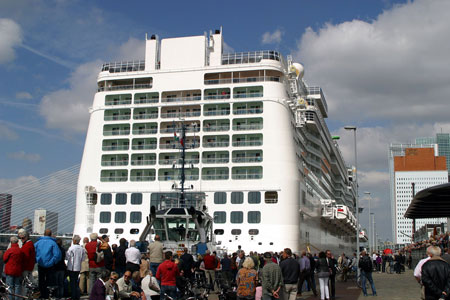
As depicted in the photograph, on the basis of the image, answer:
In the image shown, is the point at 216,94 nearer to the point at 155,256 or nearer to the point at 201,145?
the point at 201,145

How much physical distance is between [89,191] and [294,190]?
15.9m

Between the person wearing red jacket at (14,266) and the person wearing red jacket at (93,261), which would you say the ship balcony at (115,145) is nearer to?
the person wearing red jacket at (93,261)

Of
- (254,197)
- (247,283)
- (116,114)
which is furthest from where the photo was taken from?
(116,114)

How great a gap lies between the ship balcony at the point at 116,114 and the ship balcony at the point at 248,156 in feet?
31.8

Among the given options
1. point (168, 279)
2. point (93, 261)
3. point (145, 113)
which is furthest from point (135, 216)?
point (168, 279)

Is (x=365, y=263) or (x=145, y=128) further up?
(x=145, y=128)

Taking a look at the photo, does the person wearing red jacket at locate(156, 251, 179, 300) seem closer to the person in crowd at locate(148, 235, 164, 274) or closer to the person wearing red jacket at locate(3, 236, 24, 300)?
the person wearing red jacket at locate(3, 236, 24, 300)

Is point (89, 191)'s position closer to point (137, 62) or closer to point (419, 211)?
point (137, 62)

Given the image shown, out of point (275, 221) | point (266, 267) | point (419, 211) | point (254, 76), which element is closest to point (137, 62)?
point (254, 76)

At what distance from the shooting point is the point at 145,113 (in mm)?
43438

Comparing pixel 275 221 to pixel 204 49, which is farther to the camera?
pixel 204 49

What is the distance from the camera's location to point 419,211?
106 ft

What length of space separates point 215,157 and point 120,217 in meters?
8.59

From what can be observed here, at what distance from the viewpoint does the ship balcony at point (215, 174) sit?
40.2 meters
